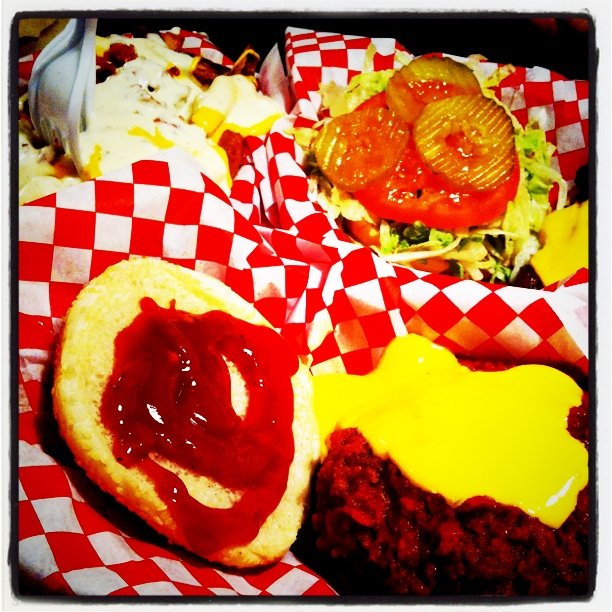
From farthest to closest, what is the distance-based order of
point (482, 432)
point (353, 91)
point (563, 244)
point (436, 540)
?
point (353, 91)
point (563, 244)
point (482, 432)
point (436, 540)

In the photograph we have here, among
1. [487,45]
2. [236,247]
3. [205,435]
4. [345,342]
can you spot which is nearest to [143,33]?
[236,247]

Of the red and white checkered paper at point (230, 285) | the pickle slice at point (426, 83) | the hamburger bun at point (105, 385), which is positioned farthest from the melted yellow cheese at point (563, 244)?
the hamburger bun at point (105, 385)

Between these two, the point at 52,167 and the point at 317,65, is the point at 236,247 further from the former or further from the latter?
the point at 317,65

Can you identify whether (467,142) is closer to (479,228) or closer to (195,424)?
(479,228)

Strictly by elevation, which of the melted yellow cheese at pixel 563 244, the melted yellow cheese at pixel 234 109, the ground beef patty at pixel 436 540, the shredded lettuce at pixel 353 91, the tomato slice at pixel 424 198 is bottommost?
the ground beef patty at pixel 436 540

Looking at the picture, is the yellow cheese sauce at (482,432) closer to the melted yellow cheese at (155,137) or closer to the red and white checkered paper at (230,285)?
the red and white checkered paper at (230,285)

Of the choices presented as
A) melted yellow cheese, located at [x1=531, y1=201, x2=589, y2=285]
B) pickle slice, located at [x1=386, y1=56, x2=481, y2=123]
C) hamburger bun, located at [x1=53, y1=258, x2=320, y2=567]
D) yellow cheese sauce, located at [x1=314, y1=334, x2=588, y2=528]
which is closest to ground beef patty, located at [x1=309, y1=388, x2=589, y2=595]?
yellow cheese sauce, located at [x1=314, y1=334, x2=588, y2=528]

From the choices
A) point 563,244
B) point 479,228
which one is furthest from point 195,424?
point 563,244
